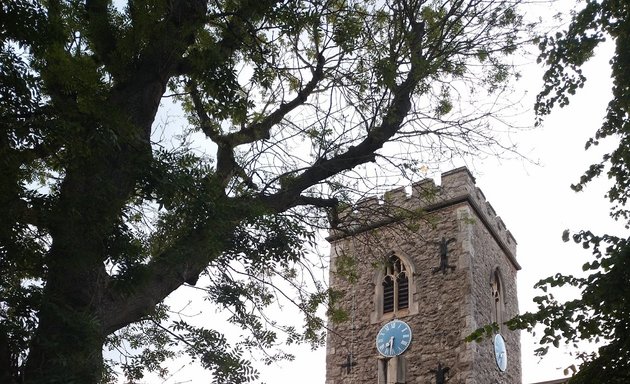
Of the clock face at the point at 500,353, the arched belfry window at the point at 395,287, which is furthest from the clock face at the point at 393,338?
the clock face at the point at 500,353

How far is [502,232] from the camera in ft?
59.8

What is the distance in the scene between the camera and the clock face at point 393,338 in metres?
15.0

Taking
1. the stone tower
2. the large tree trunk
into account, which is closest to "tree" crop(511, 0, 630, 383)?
the large tree trunk

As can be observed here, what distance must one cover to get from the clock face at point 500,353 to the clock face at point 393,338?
1.99m

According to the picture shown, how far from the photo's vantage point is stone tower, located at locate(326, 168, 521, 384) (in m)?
14.5

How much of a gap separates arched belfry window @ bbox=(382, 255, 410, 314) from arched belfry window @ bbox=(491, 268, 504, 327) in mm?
2043

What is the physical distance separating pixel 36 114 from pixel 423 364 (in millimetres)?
11198

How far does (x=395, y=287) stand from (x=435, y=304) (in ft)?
3.75

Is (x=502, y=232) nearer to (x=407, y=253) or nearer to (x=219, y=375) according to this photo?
(x=407, y=253)

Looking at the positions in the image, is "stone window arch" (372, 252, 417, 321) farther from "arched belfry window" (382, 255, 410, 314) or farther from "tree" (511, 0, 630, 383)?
"tree" (511, 0, 630, 383)

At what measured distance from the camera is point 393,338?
15266 mm

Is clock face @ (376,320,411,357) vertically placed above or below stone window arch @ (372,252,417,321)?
below

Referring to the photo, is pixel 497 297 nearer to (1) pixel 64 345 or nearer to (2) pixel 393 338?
(2) pixel 393 338

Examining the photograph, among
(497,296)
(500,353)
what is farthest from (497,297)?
(500,353)
